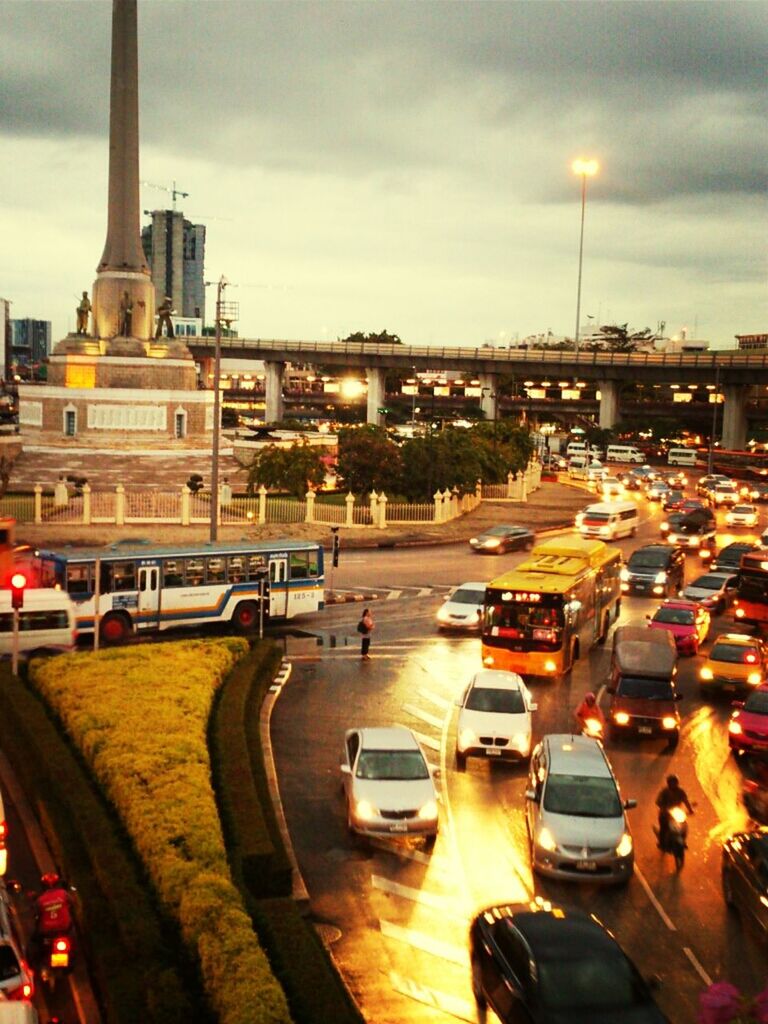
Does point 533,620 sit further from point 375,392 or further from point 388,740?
point 375,392

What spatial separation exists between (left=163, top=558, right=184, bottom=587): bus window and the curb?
11.3ft

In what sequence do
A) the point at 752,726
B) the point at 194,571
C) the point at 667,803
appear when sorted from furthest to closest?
1. the point at 194,571
2. the point at 752,726
3. the point at 667,803

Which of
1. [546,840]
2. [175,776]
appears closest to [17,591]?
[175,776]

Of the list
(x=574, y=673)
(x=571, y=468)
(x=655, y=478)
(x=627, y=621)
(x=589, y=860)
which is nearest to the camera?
(x=589, y=860)

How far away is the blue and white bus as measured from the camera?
28391 millimetres

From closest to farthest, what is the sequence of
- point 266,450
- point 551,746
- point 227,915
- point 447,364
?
point 227,915 < point 551,746 < point 266,450 < point 447,364

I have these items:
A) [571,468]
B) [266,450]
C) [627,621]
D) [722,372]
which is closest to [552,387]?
[722,372]

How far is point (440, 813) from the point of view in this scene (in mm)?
18656

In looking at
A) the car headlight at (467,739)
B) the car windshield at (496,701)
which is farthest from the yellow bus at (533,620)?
the car headlight at (467,739)

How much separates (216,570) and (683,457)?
304ft

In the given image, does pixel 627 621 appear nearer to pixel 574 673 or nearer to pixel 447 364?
pixel 574 673

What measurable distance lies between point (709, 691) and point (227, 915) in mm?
16897

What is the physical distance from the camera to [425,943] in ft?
46.1

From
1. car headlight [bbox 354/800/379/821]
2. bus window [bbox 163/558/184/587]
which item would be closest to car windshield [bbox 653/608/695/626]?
bus window [bbox 163/558/184/587]
